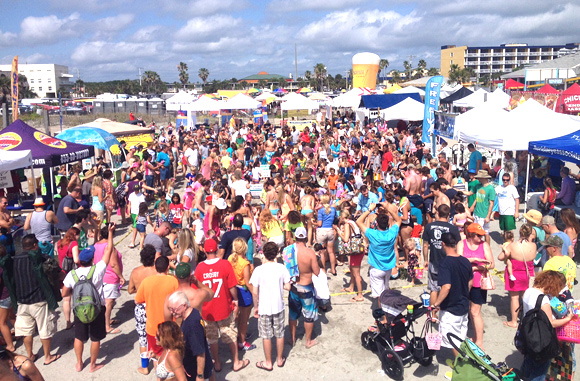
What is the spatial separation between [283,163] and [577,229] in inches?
313

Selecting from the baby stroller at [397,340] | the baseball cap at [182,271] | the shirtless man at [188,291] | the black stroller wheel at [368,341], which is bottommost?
the black stroller wheel at [368,341]

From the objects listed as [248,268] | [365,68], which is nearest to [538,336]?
[248,268]

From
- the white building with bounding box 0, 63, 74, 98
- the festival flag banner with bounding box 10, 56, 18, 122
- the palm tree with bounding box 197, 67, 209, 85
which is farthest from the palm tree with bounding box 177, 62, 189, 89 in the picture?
the festival flag banner with bounding box 10, 56, 18, 122

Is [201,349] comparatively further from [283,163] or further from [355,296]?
[283,163]

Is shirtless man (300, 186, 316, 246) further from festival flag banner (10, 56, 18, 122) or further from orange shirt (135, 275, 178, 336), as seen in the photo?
festival flag banner (10, 56, 18, 122)

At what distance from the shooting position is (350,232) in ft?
21.9

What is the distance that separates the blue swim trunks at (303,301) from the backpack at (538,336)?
217 centimetres

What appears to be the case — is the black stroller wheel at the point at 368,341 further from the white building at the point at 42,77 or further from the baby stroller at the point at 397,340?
the white building at the point at 42,77

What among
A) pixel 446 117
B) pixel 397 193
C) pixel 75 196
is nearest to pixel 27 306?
pixel 75 196

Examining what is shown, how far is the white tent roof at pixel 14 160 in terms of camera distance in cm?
799

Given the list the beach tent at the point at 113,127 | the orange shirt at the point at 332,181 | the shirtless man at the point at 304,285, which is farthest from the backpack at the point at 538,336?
the beach tent at the point at 113,127

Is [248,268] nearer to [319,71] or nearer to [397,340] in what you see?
[397,340]

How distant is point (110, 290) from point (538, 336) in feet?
15.7

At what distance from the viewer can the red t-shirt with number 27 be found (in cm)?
466
